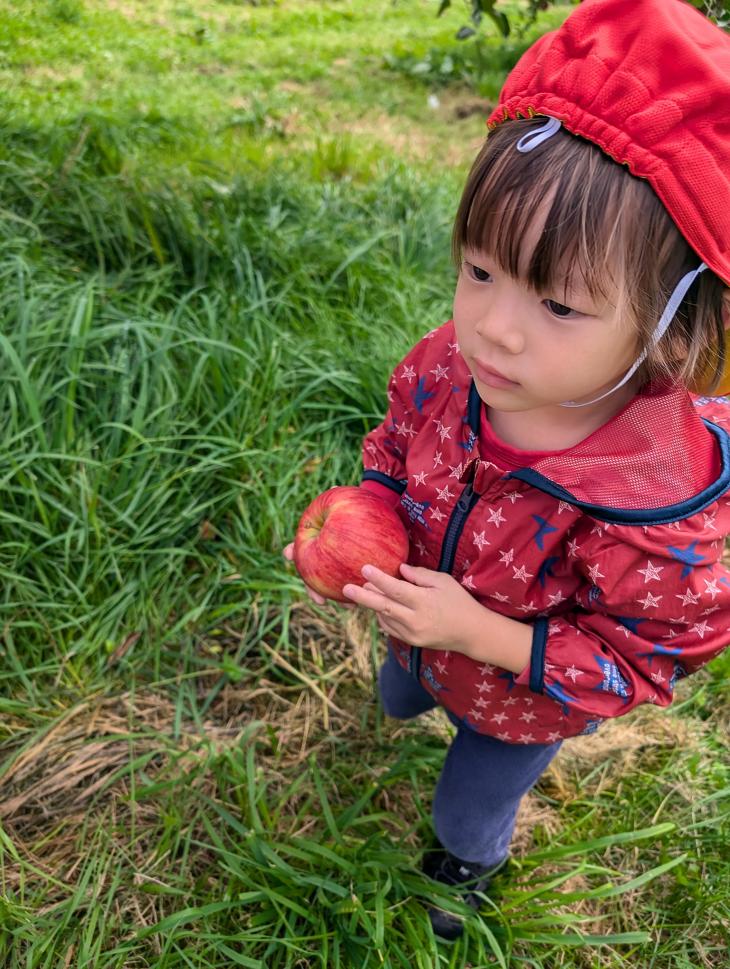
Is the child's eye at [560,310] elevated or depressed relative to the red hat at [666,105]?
depressed

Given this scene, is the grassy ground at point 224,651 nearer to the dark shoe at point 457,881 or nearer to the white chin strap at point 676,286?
the dark shoe at point 457,881

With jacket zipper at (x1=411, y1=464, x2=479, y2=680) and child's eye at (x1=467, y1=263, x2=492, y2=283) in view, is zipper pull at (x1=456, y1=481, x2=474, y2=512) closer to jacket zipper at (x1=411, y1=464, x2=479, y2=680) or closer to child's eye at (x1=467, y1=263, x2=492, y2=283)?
jacket zipper at (x1=411, y1=464, x2=479, y2=680)

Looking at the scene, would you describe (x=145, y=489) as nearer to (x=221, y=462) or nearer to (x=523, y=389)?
(x=221, y=462)

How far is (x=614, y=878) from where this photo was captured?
1861 millimetres

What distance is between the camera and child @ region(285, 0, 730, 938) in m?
0.95

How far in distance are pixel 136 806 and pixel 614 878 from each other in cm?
113

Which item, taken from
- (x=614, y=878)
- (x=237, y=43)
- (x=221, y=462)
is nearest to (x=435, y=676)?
(x=614, y=878)

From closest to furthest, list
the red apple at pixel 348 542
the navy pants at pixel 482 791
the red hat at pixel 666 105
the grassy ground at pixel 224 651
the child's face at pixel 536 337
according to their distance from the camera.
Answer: the red hat at pixel 666 105 → the child's face at pixel 536 337 → the red apple at pixel 348 542 → the navy pants at pixel 482 791 → the grassy ground at pixel 224 651

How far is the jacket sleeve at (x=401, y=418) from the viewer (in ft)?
4.80

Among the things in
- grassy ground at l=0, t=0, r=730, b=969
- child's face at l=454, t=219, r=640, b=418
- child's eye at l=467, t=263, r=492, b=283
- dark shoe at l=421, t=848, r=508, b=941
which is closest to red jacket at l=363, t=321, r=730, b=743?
child's face at l=454, t=219, r=640, b=418

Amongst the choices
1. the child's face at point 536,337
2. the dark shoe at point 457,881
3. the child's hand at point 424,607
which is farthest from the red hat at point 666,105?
the dark shoe at point 457,881

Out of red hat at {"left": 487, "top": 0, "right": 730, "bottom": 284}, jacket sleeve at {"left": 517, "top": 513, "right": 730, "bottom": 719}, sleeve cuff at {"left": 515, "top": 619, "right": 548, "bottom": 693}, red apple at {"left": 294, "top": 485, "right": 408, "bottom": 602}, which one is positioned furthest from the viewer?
red apple at {"left": 294, "top": 485, "right": 408, "bottom": 602}

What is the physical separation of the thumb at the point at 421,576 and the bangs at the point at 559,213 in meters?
0.52

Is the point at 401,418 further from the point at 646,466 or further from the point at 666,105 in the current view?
the point at 666,105
